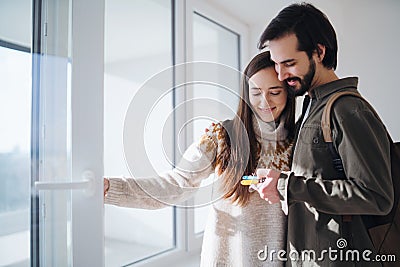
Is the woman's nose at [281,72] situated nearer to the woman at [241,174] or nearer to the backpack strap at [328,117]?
the woman at [241,174]

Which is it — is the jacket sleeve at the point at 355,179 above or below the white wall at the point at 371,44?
below

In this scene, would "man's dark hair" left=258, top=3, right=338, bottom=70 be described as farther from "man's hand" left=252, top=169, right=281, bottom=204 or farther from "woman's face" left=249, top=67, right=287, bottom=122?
"man's hand" left=252, top=169, right=281, bottom=204

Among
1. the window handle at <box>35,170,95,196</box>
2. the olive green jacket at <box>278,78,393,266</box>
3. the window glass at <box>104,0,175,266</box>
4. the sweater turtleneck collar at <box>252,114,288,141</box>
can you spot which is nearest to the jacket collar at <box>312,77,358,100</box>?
the olive green jacket at <box>278,78,393,266</box>

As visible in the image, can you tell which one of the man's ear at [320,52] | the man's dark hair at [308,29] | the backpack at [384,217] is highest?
the man's dark hair at [308,29]

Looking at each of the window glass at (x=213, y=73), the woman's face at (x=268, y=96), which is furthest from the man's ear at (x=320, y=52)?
the window glass at (x=213, y=73)

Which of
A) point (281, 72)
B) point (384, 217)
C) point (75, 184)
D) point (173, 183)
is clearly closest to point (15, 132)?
point (75, 184)

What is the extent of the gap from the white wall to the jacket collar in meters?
0.07

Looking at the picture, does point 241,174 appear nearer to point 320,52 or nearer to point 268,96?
point 268,96

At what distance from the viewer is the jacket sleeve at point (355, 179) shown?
2.79 ft

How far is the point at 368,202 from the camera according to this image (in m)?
0.85

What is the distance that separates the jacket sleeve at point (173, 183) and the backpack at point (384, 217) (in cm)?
27

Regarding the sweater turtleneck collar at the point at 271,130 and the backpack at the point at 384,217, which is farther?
the sweater turtleneck collar at the point at 271,130

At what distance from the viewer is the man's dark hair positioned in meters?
0.98

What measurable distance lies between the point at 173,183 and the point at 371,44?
2.00 ft
